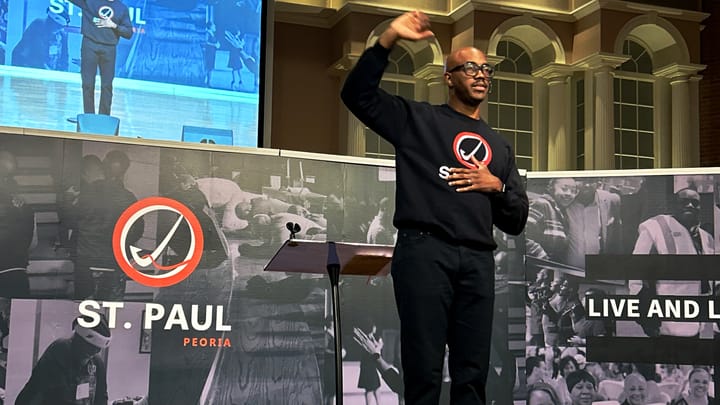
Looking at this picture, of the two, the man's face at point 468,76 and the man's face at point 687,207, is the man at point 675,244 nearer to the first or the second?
the man's face at point 687,207

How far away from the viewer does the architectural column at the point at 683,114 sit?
948cm

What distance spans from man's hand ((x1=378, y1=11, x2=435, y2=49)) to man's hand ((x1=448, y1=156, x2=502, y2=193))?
1.24 feet

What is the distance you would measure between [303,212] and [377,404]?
3.09 feet

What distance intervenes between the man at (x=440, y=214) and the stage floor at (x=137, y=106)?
4150 millimetres

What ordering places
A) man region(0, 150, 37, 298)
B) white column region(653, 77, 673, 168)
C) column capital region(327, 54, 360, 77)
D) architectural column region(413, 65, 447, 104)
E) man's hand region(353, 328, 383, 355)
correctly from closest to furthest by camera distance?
man region(0, 150, 37, 298) < man's hand region(353, 328, 383, 355) < column capital region(327, 54, 360, 77) < architectural column region(413, 65, 447, 104) < white column region(653, 77, 673, 168)

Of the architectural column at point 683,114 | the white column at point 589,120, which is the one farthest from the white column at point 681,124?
the white column at point 589,120

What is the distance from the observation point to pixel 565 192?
4859 mm

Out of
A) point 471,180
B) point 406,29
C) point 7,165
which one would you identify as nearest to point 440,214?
point 471,180

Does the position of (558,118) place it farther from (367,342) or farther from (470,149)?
(470,149)

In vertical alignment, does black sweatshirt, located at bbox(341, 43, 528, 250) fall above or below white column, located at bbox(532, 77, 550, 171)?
below

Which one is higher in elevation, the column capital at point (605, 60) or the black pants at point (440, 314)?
the column capital at point (605, 60)

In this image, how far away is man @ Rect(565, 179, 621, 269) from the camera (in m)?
4.79

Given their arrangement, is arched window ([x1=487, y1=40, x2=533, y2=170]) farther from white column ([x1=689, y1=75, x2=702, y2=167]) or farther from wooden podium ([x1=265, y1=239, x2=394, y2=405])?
wooden podium ([x1=265, y1=239, x2=394, y2=405])

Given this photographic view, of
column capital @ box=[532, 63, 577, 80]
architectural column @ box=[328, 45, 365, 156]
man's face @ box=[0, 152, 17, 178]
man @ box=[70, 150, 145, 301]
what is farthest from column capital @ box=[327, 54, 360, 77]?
man's face @ box=[0, 152, 17, 178]
